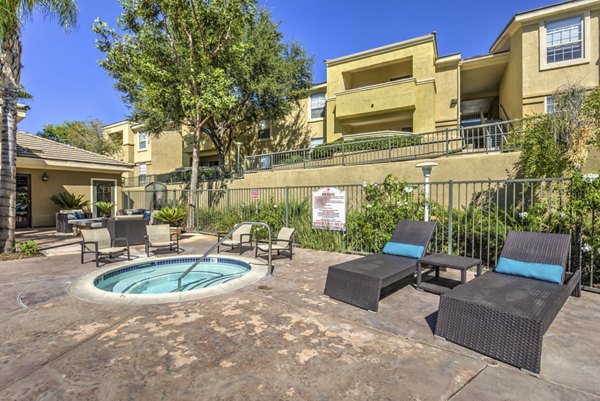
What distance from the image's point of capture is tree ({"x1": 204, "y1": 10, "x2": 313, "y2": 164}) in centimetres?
1753

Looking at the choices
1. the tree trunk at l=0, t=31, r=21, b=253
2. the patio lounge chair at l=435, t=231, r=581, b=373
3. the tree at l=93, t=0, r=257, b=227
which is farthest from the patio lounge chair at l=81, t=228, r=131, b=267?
the tree at l=93, t=0, r=257, b=227

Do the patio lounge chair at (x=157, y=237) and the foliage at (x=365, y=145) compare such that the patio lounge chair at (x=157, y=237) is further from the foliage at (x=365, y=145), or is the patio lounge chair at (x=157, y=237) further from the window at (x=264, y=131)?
the window at (x=264, y=131)

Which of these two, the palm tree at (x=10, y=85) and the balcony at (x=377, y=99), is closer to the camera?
the palm tree at (x=10, y=85)

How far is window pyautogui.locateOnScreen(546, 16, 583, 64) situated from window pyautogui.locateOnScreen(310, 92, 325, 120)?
493 inches

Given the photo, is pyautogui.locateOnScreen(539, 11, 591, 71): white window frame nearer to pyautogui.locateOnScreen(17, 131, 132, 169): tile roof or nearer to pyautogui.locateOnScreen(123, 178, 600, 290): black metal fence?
pyautogui.locateOnScreen(123, 178, 600, 290): black metal fence

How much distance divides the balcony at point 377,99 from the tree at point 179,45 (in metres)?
7.50

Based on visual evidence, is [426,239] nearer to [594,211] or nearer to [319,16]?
[594,211]

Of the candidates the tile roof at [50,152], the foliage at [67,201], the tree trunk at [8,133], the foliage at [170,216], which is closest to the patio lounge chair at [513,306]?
the tree trunk at [8,133]

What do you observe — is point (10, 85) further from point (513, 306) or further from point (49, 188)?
point (513, 306)

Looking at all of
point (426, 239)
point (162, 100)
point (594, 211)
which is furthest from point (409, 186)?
point (162, 100)

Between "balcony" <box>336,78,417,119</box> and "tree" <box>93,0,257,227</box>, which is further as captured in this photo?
"balcony" <box>336,78,417,119</box>

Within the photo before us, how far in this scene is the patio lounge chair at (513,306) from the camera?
2.81 m

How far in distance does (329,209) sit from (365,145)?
596 cm

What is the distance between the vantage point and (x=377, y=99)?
17219 millimetres
